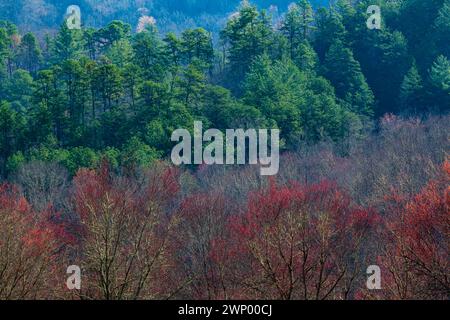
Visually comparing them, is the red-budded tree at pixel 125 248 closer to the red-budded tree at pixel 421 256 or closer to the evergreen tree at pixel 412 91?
the red-budded tree at pixel 421 256

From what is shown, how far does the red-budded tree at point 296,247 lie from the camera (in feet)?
51.7

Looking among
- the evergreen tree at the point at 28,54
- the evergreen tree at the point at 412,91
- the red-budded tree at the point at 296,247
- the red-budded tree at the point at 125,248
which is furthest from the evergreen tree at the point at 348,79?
the evergreen tree at the point at 28,54

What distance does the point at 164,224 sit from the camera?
23047mm

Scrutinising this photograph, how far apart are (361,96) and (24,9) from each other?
2469 inches

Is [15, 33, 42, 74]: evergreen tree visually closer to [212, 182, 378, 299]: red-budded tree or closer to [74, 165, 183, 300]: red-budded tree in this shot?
[74, 165, 183, 300]: red-budded tree

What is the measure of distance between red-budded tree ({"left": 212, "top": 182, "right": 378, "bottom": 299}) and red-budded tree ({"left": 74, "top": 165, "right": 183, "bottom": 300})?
5.49 feet

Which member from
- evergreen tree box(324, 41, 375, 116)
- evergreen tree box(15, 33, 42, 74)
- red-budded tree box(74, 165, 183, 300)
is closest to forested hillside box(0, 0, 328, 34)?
evergreen tree box(15, 33, 42, 74)

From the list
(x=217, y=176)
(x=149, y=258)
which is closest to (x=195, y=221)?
(x=149, y=258)

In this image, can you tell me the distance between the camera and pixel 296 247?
16.4 m

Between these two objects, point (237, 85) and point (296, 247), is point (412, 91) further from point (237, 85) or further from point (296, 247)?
point (296, 247)

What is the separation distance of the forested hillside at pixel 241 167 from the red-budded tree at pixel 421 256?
0.06 metres

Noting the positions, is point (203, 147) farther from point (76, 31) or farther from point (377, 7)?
point (76, 31)

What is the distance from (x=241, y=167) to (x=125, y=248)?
15.3 meters

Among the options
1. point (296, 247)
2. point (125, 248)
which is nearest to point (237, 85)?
point (125, 248)
